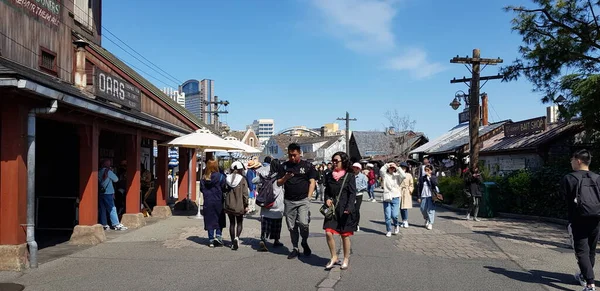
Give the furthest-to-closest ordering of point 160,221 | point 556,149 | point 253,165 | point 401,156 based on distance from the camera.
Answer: point 401,156, point 556,149, point 160,221, point 253,165

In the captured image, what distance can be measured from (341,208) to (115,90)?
6869mm

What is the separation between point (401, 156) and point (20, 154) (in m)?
39.8

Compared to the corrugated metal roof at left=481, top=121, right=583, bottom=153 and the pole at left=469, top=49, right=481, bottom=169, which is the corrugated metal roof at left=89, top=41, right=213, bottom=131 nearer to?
the pole at left=469, top=49, right=481, bottom=169

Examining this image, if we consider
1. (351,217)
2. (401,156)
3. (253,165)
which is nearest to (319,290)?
(351,217)

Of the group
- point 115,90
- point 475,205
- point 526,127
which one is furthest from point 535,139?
point 115,90

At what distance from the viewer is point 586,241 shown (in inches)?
244

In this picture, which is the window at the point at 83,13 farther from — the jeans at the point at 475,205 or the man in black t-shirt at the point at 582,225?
the man in black t-shirt at the point at 582,225

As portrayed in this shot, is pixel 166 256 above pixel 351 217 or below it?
below

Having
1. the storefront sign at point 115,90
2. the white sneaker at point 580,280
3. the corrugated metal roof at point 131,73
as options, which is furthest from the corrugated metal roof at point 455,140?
the white sneaker at point 580,280

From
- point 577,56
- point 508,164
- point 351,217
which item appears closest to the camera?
point 351,217

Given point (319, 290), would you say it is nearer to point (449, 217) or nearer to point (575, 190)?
point (575, 190)

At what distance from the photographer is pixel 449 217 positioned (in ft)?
50.6

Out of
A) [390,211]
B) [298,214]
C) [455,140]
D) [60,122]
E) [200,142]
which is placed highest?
[455,140]

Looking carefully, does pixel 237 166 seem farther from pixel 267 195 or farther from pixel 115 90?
pixel 115 90
